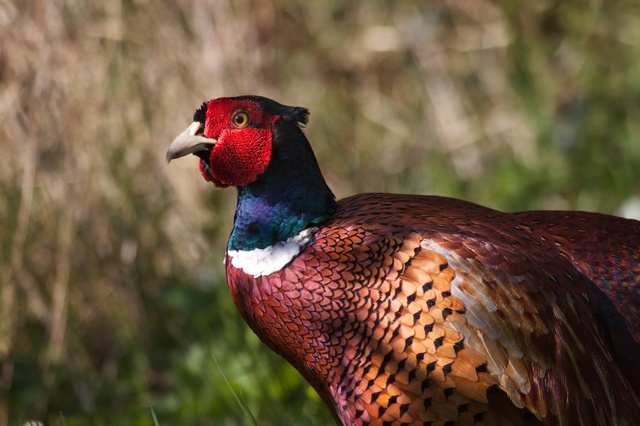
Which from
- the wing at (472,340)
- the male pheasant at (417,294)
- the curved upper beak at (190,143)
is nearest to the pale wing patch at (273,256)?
the male pheasant at (417,294)

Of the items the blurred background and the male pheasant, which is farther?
the blurred background

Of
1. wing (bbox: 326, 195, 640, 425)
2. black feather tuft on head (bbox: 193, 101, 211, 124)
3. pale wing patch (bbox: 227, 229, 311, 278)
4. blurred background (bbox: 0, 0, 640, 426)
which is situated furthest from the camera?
blurred background (bbox: 0, 0, 640, 426)

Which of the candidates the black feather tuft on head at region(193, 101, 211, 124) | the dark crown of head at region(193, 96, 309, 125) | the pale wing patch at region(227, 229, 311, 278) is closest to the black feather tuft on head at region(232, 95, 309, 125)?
the dark crown of head at region(193, 96, 309, 125)

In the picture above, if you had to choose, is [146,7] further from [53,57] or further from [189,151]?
[189,151]

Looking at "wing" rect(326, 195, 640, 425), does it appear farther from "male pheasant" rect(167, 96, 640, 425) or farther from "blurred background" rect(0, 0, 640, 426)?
"blurred background" rect(0, 0, 640, 426)

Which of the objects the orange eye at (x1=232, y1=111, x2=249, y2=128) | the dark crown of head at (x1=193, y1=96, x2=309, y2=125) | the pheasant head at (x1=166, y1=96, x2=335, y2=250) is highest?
the dark crown of head at (x1=193, y1=96, x2=309, y2=125)

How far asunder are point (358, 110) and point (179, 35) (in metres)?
2.64

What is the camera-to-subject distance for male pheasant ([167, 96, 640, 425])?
291 centimetres

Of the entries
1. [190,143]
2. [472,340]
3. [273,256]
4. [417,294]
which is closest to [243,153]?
[190,143]

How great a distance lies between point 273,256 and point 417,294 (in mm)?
537

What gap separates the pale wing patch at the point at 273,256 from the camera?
10.4 ft

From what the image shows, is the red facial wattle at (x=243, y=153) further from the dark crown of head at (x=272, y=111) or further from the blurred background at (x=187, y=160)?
the blurred background at (x=187, y=160)

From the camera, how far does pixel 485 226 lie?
3.25m

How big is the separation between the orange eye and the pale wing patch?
0.43 m
